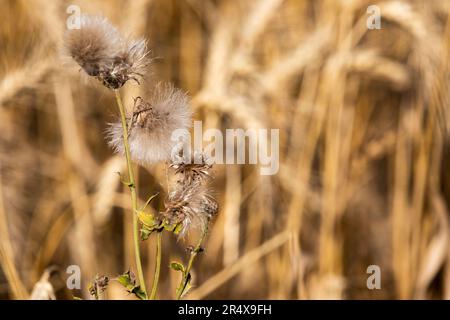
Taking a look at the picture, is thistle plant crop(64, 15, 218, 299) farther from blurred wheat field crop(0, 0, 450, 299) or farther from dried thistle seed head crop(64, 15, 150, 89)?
blurred wheat field crop(0, 0, 450, 299)

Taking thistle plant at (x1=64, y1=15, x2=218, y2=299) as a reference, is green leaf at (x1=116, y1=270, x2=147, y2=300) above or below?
below

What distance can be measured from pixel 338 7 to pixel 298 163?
363 millimetres

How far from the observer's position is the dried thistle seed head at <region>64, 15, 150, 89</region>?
0.64m

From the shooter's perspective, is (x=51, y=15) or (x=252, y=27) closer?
(x=51, y=15)

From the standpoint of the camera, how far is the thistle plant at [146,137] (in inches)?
25.6

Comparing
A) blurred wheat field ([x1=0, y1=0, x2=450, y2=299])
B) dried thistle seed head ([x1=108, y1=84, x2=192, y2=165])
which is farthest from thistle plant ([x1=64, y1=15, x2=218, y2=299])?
blurred wheat field ([x1=0, y1=0, x2=450, y2=299])

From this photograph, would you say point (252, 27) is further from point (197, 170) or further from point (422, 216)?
point (197, 170)

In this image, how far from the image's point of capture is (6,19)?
6.07ft

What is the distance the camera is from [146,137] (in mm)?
739

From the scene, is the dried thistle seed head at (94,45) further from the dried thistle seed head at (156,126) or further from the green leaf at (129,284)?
the green leaf at (129,284)

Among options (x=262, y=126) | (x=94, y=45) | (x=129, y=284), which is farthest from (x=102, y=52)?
(x=262, y=126)
